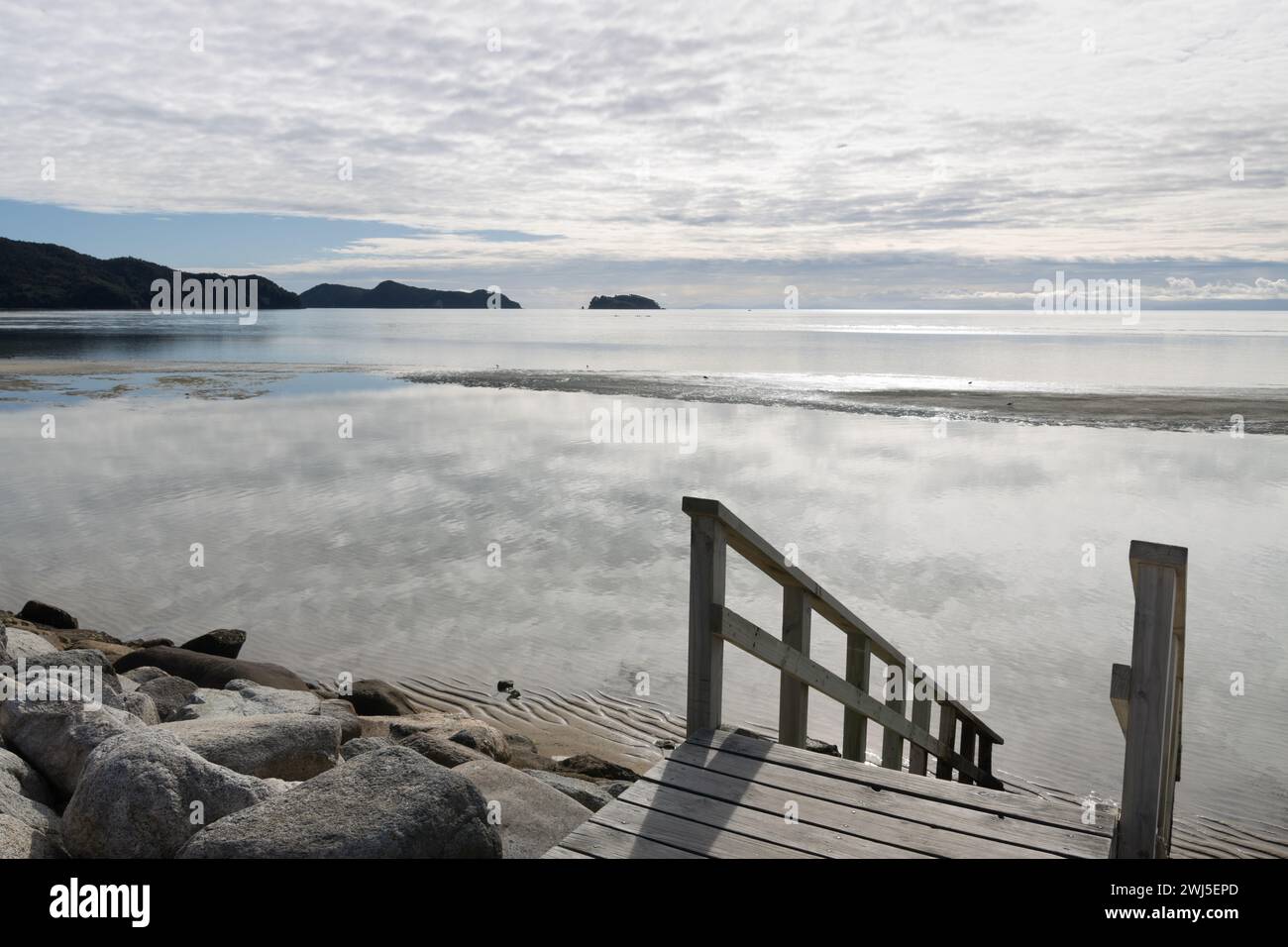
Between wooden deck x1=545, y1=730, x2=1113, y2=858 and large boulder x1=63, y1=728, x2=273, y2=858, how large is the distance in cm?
187

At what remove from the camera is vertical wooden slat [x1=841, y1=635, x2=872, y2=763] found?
6.52m

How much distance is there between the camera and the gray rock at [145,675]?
8.78 metres

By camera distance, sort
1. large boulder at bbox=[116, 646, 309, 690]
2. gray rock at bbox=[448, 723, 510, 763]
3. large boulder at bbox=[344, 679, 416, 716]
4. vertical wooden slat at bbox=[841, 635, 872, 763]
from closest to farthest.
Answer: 1. vertical wooden slat at bbox=[841, 635, 872, 763]
2. gray rock at bbox=[448, 723, 510, 763]
3. large boulder at bbox=[344, 679, 416, 716]
4. large boulder at bbox=[116, 646, 309, 690]

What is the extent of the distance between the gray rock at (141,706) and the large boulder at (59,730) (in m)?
0.86

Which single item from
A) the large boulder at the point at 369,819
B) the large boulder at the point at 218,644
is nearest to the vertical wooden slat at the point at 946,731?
the large boulder at the point at 369,819

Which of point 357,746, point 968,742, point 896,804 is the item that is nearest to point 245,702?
point 357,746

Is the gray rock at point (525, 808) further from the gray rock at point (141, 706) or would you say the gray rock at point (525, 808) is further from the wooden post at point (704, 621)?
the gray rock at point (141, 706)

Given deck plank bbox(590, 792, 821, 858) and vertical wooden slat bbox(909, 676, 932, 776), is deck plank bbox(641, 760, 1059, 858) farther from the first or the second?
vertical wooden slat bbox(909, 676, 932, 776)

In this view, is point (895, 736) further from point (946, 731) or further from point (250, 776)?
point (250, 776)

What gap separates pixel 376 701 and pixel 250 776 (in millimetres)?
3551

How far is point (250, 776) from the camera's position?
17.8 feet

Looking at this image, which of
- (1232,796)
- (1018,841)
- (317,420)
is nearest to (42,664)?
(1018,841)

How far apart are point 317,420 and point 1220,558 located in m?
24.2

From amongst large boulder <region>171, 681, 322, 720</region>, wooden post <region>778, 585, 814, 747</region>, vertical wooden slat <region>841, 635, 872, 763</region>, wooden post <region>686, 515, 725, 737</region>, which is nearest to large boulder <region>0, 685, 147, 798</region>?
large boulder <region>171, 681, 322, 720</region>
